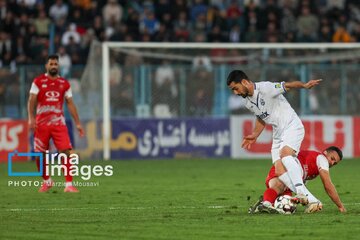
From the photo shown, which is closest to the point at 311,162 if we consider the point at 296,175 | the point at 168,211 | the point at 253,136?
the point at 296,175

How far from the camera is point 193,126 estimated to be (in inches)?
1128

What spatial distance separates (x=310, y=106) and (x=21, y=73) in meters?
7.79

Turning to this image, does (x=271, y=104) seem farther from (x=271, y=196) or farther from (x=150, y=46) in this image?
(x=150, y=46)

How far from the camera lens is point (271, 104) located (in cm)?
1455

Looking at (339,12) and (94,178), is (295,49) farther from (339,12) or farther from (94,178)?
(94,178)

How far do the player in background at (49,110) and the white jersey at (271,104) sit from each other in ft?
16.8

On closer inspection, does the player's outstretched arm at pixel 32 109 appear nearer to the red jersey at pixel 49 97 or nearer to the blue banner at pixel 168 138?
the red jersey at pixel 49 97

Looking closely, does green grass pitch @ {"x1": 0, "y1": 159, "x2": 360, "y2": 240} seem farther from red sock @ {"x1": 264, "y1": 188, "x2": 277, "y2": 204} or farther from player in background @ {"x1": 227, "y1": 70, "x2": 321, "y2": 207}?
player in background @ {"x1": 227, "y1": 70, "x2": 321, "y2": 207}

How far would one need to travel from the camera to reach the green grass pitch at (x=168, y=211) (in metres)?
12.0

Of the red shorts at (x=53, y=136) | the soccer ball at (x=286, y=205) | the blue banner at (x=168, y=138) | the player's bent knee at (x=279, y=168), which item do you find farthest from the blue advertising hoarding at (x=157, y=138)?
the soccer ball at (x=286, y=205)

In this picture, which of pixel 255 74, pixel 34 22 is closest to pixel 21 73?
pixel 34 22

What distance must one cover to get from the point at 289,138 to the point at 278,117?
37cm

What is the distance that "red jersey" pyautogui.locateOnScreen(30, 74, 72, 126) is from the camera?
61.6ft

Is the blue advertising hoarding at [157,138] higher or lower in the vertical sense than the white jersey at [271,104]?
lower
